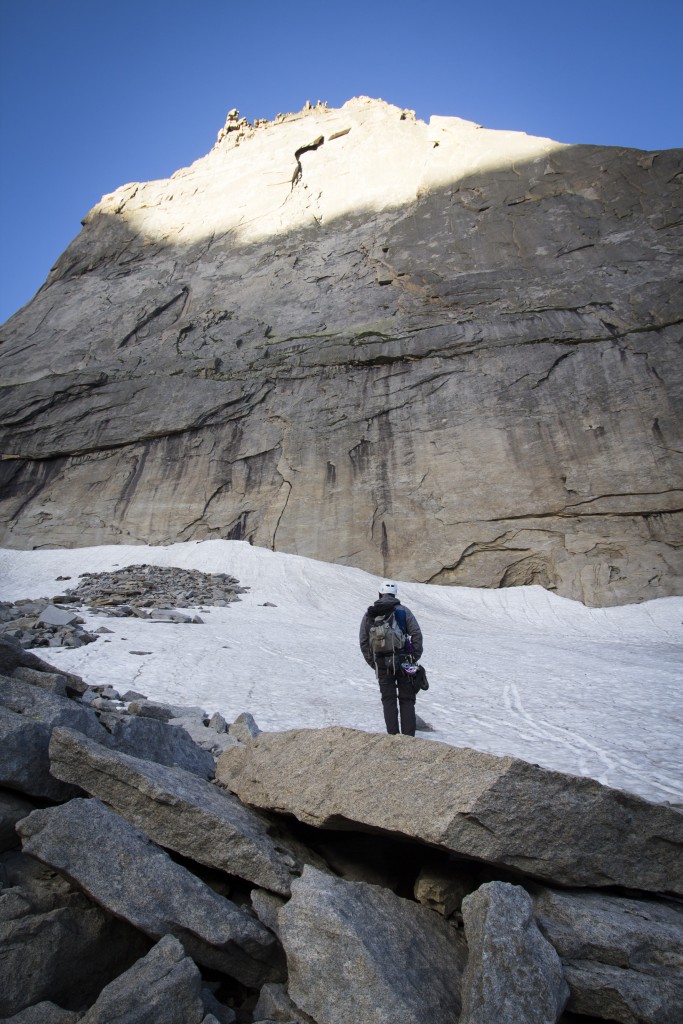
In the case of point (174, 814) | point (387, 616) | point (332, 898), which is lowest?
point (332, 898)

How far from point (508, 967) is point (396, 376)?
25702 mm

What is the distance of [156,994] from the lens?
2.19m

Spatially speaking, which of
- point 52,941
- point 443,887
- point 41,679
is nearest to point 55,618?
point 41,679

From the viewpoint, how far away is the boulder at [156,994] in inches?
83.0

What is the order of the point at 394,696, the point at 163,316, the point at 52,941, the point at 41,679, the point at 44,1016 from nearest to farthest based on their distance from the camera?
1. the point at 44,1016
2. the point at 52,941
3. the point at 41,679
4. the point at 394,696
5. the point at 163,316

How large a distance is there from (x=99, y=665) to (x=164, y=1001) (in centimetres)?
684

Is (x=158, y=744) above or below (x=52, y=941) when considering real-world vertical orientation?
above

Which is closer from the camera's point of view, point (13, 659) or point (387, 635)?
point (13, 659)

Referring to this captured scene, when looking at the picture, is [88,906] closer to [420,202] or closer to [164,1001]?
[164,1001]

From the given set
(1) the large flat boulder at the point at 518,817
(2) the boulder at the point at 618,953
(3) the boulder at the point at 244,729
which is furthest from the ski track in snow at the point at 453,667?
(2) the boulder at the point at 618,953

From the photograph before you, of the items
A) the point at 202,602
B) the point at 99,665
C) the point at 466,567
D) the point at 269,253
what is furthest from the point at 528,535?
the point at 269,253

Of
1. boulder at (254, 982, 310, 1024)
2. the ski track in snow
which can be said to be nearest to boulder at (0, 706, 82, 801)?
boulder at (254, 982, 310, 1024)

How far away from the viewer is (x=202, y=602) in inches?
613

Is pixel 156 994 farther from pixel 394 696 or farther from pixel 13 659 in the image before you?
pixel 394 696
